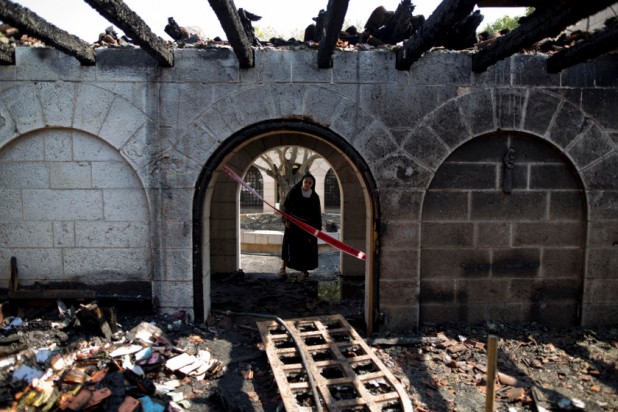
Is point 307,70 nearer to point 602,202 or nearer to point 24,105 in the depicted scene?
point 24,105

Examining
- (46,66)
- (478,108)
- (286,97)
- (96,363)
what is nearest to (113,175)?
(46,66)

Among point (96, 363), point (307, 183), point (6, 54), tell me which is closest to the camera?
point (96, 363)

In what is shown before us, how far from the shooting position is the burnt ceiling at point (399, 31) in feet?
10.1

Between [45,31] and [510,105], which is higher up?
[45,31]

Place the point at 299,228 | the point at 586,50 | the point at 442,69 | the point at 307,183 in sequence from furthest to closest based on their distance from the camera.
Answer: the point at 299,228
the point at 307,183
the point at 442,69
the point at 586,50

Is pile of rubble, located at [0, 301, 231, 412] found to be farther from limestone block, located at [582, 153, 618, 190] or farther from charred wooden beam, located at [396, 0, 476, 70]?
limestone block, located at [582, 153, 618, 190]

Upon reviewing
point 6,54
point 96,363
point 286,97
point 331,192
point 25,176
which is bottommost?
point 96,363

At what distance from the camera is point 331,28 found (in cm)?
342

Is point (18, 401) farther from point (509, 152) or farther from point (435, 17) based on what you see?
point (509, 152)

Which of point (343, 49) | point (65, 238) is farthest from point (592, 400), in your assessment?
point (65, 238)

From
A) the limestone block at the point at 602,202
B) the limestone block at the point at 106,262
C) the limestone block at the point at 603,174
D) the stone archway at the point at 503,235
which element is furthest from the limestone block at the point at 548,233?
the limestone block at the point at 106,262

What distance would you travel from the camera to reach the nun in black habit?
23.9 feet

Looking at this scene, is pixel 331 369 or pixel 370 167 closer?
pixel 331 369

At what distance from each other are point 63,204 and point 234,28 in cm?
283
